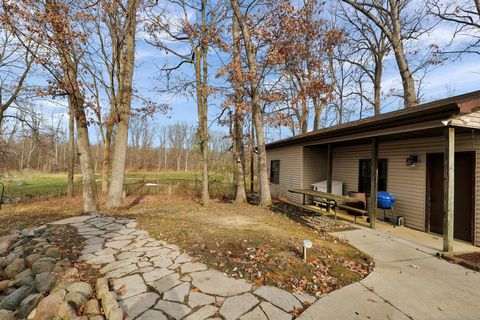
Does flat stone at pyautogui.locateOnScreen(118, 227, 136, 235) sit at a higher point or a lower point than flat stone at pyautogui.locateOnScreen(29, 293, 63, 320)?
lower

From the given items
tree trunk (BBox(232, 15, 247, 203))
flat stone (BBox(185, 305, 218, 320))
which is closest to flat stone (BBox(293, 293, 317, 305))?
flat stone (BBox(185, 305, 218, 320))

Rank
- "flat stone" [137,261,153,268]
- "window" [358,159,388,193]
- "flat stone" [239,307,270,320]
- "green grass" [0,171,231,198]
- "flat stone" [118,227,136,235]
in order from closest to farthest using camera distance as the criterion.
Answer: "flat stone" [239,307,270,320] → "flat stone" [137,261,153,268] → "flat stone" [118,227,136,235] → "window" [358,159,388,193] → "green grass" [0,171,231,198]

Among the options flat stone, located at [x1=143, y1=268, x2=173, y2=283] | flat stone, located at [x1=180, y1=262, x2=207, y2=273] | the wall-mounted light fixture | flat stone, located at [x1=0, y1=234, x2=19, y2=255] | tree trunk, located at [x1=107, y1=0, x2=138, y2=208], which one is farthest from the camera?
tree trunk, located at [x1=107, y1=0, x2=138, y2=208]

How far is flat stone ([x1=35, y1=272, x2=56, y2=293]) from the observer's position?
289 cm

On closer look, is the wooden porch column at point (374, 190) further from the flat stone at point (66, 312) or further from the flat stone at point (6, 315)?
the flat stone at point (6, 315)

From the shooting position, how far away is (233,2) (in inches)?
379

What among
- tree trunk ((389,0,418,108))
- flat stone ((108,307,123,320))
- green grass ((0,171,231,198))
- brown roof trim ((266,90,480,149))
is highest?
tree trunk ((389,0,418,108))

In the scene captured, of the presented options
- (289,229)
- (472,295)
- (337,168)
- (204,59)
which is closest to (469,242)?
(472,295)

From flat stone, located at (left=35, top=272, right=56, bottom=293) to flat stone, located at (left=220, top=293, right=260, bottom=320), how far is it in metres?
2.24

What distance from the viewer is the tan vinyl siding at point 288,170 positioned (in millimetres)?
10750

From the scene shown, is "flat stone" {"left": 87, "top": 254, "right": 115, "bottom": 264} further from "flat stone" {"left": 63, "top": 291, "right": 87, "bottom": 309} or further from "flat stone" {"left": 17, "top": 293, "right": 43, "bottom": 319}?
"flat stone" {"left": 63, "top": 291, "right": 87, "bottom": 309}

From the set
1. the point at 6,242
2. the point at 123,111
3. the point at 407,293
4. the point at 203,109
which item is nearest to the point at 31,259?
the point at 6,242

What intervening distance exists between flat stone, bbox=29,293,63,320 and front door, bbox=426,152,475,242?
7776 millimetres

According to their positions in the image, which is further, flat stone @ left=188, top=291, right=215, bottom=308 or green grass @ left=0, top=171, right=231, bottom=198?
green grass @ left=0, top=171, right=231, bottom=198
